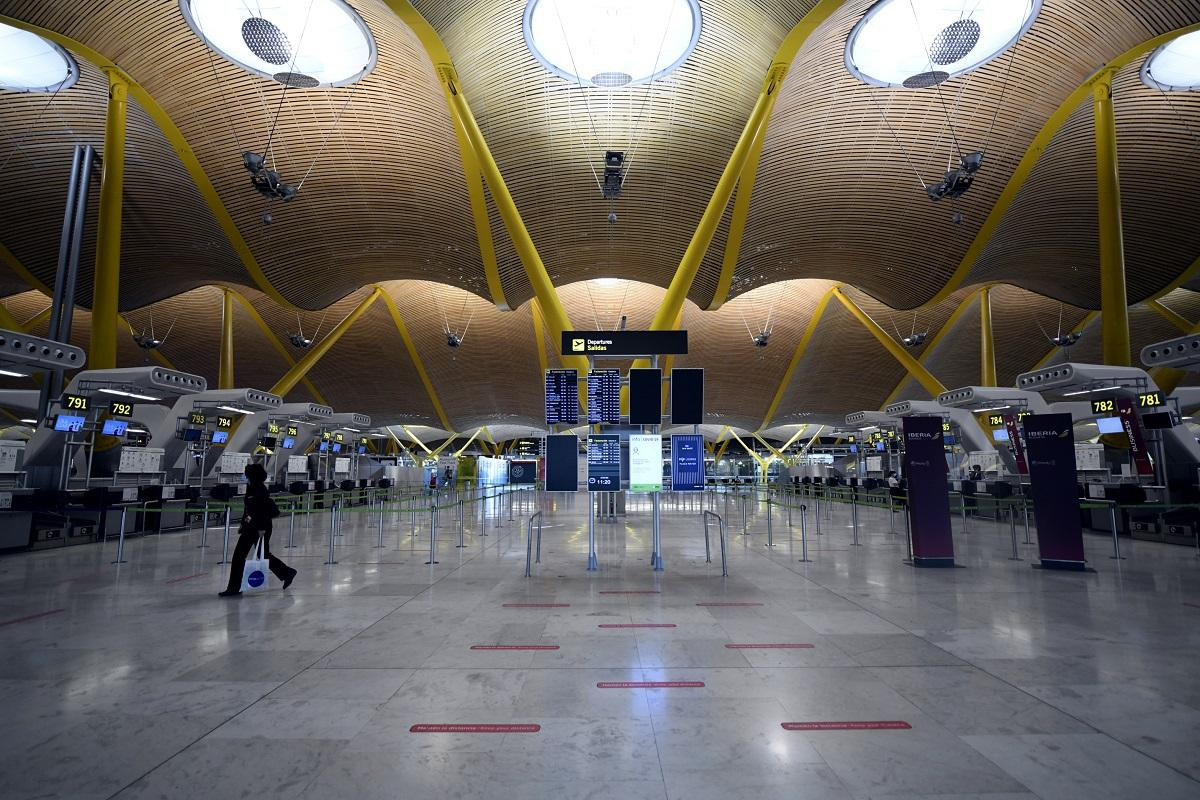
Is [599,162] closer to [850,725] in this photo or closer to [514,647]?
[514,647]

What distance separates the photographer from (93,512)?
13.7 m

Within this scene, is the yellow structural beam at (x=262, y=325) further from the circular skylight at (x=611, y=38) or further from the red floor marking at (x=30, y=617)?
the red floor marking at (x=30, y=617)

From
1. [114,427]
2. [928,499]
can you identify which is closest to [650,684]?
[928,499]

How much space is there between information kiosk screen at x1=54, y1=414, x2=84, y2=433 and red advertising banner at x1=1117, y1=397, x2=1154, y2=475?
81.9 feet

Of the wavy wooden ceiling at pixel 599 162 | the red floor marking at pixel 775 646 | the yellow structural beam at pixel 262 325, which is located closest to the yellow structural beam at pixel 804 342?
the wavy wooden ceiling at pixel 599 162

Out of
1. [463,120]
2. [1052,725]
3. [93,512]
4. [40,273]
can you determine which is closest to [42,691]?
[1052,725]

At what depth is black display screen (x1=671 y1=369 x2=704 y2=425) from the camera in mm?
10453

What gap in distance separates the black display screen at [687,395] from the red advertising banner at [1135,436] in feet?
39.4

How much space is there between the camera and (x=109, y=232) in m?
18.0

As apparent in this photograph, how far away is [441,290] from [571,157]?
20.6 m

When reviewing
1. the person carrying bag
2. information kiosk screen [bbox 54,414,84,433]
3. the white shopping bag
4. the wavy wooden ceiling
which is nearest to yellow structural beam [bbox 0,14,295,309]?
the wavy wooden ceiling

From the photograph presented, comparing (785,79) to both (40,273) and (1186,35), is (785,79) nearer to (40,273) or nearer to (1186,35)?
(1186,35)

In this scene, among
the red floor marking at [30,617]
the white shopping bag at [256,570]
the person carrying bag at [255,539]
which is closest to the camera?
the red floor marking at [30,617]

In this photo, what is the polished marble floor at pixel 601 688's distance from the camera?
3.05 meters
